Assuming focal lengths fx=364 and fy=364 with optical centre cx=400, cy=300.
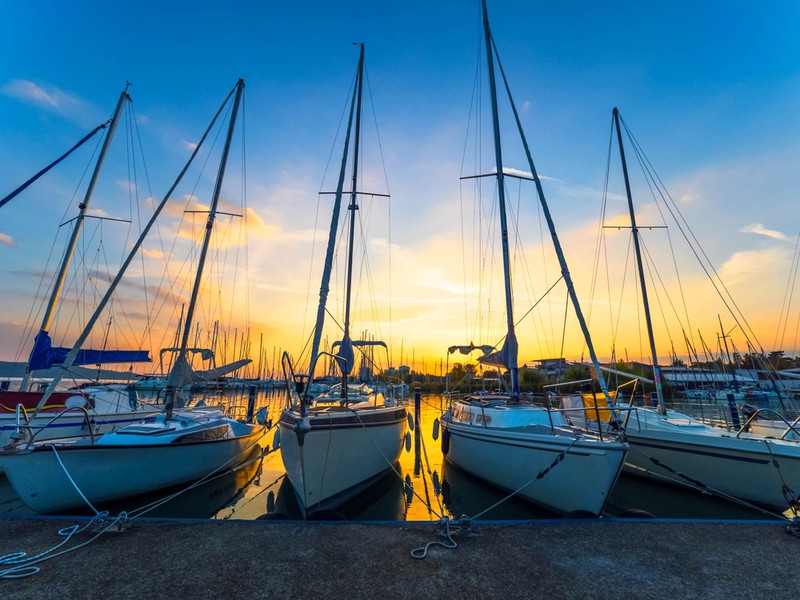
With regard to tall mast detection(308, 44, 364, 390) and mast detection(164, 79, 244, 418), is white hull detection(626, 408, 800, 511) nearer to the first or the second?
tall mast detection(308, 44, 364, 390)

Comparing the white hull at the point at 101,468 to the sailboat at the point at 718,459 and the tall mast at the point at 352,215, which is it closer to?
the tall mast at the point at 352,215

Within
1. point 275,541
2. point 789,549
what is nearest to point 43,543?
point 275,541

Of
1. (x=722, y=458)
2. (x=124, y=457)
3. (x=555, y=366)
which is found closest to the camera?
(x=124, y=457)

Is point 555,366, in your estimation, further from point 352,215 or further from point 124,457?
point 124,457

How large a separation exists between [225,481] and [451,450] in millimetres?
6899

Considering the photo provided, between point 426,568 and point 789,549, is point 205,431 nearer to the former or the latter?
point 426,568

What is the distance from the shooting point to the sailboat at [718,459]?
7.70 meters

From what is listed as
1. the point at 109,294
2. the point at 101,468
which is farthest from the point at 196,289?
the point at 101,468

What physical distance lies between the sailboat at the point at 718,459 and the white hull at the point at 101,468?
10.5 m

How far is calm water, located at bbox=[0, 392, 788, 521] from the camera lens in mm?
8047

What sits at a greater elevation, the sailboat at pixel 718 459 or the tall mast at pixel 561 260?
the tall mast at pixel 561 260

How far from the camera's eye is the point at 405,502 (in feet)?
30.7

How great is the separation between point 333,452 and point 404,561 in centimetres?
373

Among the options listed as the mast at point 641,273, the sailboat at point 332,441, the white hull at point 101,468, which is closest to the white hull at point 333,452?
the sailboat at point 332,441
